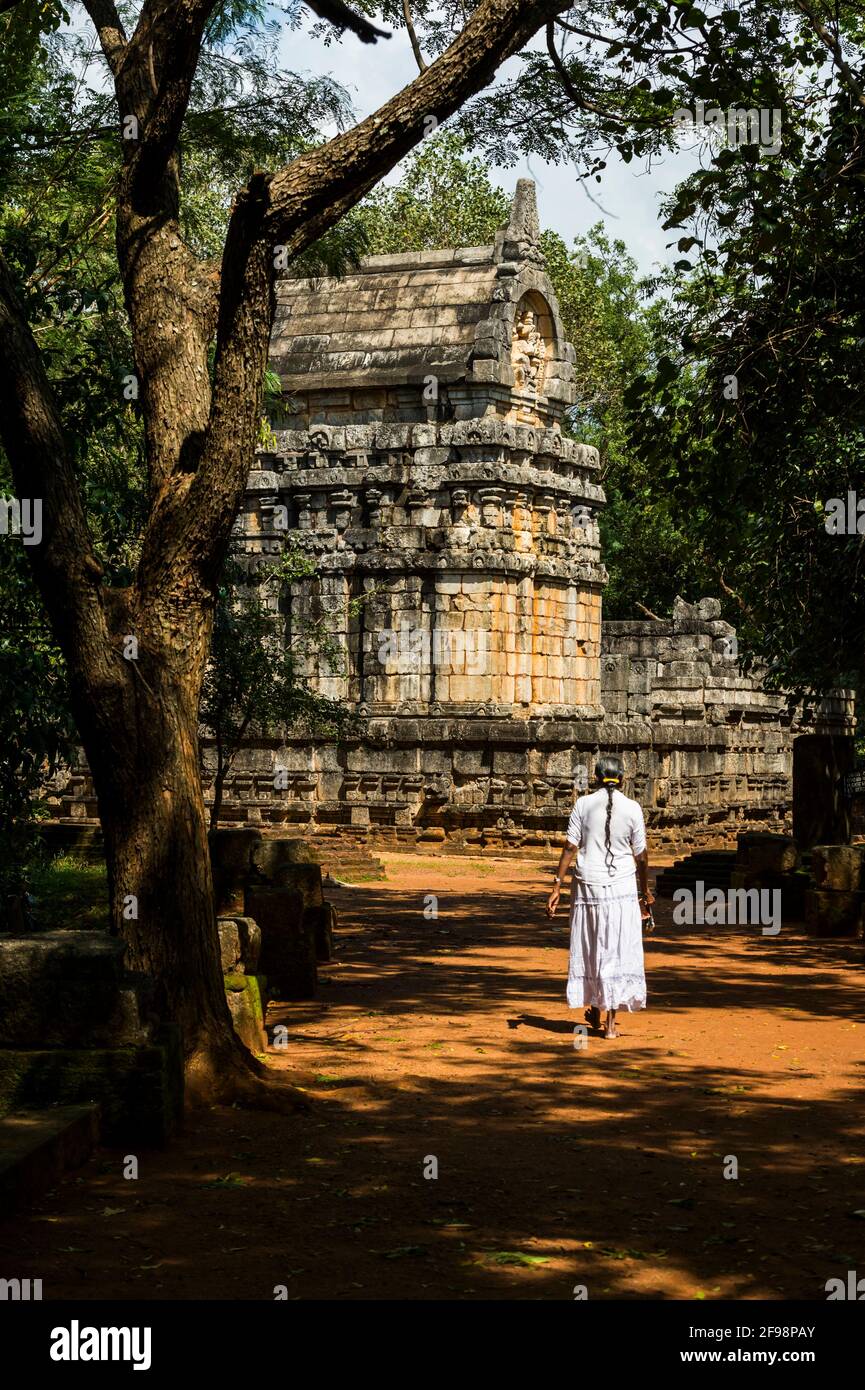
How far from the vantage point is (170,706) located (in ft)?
26.8

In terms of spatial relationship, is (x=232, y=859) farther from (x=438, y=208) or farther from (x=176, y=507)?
(x=438, y=208)

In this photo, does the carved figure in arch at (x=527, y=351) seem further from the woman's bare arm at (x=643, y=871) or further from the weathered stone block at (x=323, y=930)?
the woman's bare arm at (x=643, y=871)

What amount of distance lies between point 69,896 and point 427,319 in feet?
47.4

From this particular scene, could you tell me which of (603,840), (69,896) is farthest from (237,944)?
(69,896)

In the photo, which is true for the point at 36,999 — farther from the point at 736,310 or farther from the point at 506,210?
the point at 506,210

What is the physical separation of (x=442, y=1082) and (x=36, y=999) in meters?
2.50

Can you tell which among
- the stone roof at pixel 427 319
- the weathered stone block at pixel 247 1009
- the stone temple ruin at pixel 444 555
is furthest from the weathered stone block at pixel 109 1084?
the stone roof at pixel 427 319

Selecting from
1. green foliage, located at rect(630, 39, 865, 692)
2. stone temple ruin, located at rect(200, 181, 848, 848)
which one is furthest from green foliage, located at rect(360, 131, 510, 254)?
green foliage, located at rect(630, 39, 865, 692)

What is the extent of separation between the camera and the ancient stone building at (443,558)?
949 inches

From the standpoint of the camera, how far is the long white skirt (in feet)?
32.4

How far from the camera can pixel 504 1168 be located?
22.5ft

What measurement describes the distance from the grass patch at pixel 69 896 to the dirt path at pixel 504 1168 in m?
2.03

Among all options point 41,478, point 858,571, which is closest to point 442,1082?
point 41,478

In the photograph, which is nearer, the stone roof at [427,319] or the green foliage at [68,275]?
the green foliage at [68,275]
